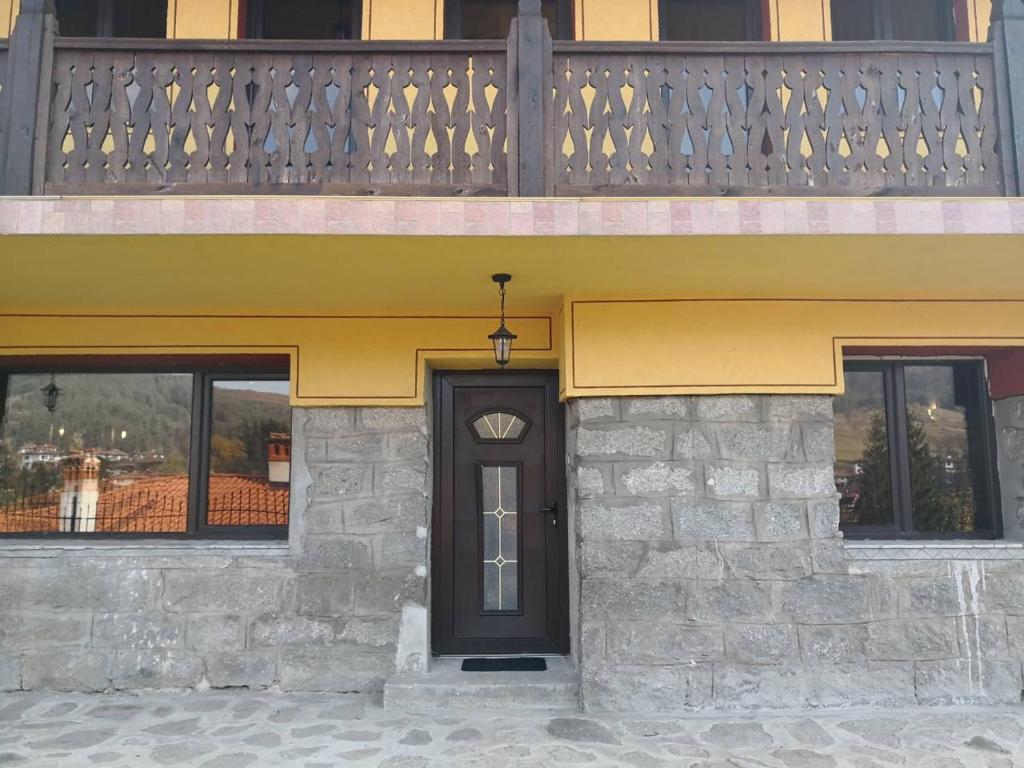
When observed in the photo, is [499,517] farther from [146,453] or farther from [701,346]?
[146,453]

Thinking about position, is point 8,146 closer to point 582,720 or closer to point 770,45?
point 770,45

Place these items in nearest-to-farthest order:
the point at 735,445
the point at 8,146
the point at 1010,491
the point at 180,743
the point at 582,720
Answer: the point at 8,146, the point at 180,743, the point at 582,720, the point at 735,445, the point at 1010,491

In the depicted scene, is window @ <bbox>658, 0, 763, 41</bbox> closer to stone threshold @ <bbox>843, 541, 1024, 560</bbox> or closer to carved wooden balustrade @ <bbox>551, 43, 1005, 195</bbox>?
carved wooden balustrade @ <bbox>551, 43, 1005, 195</bbox>

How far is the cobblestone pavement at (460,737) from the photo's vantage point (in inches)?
148

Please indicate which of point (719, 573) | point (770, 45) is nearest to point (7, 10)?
point (770, 45)

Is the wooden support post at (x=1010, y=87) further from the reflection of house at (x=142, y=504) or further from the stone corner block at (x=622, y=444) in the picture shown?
the reflection of house at (x=142, y=504)

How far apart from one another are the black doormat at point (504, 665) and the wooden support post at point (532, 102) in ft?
10.2

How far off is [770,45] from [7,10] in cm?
556

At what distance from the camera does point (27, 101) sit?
3.74m

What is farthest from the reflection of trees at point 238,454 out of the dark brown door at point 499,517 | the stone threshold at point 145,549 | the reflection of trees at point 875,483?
the reflection of trees at point 875,483

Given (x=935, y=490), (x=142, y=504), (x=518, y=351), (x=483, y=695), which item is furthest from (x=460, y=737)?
(x=935, y=490)

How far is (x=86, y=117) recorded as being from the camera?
12.5ft

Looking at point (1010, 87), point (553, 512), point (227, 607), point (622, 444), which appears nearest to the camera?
point (1010, 87)

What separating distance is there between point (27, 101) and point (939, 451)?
6135mm
